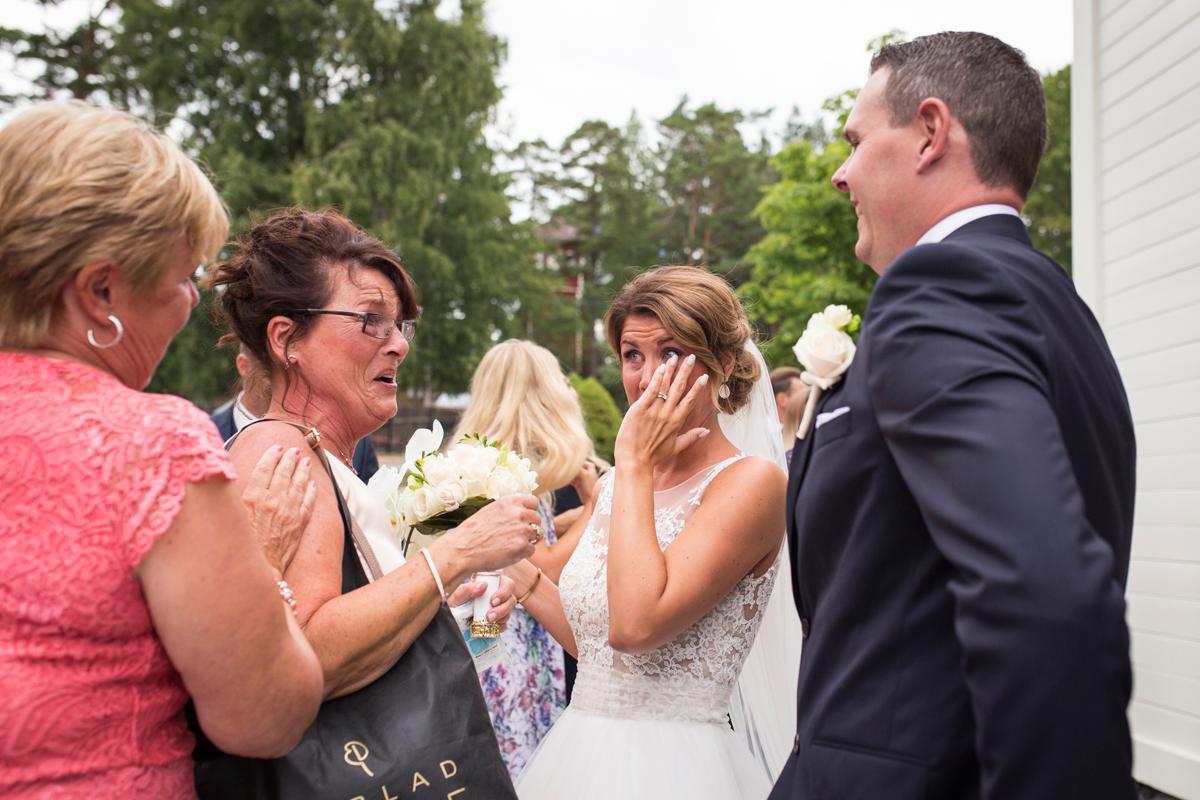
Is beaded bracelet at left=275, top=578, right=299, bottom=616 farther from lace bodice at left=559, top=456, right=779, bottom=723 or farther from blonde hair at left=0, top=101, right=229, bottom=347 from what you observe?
lace bodice at left=559, top=456, right=779, bottom=723

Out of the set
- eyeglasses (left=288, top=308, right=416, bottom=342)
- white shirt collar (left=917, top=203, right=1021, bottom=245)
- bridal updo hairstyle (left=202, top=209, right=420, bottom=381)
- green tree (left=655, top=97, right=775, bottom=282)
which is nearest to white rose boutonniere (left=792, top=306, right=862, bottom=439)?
white shirt collar (left=917, top=203, right=1021, bottom=245)

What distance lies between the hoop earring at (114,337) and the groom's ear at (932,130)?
1.48 meters

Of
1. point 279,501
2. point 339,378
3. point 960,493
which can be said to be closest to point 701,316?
point 339,378

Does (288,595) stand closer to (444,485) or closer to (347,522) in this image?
(347,522)

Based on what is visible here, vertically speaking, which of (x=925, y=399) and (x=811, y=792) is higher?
(x=925, y=399)

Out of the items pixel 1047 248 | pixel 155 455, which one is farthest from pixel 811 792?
pixel 1047 248

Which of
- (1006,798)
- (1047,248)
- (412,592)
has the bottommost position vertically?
(1047,248)

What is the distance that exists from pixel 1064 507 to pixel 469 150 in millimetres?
27391

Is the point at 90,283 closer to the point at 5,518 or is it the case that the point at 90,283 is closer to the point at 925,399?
the point at 5,518

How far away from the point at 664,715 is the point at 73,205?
2.21m

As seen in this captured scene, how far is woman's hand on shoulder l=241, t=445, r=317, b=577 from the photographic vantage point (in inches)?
81.4

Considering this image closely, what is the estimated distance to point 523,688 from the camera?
15.8 feet

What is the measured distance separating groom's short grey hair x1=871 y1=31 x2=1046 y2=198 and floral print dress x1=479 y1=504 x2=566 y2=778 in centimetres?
319

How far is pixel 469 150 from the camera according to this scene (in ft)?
89.6
